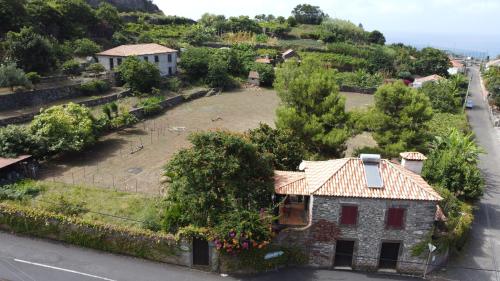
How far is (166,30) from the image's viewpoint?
8594cm

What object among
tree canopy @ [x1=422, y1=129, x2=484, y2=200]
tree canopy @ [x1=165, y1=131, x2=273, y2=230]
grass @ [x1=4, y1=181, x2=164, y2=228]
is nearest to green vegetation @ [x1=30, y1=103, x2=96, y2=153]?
grass @ [x1=4, y1=181, x2=164, y2=228]

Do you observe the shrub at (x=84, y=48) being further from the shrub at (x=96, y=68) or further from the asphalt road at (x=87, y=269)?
the asphalt road at (x=87, y=269)

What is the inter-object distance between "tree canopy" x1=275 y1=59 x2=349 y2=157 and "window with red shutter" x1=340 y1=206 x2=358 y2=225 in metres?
9.60

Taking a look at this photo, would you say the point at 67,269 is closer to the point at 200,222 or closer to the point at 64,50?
the point at 200,222

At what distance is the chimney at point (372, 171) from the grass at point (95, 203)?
467 inches

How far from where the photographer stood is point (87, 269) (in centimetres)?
2022

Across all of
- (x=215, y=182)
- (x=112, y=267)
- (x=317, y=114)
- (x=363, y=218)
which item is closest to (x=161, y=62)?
(x=317, y=114)

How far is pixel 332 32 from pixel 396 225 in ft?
292

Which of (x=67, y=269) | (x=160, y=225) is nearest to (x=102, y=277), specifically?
(x=67, y=269)

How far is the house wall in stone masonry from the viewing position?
2044cm

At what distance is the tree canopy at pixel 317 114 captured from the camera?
30062 millimetres

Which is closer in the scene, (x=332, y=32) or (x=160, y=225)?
(x=160, y=225)

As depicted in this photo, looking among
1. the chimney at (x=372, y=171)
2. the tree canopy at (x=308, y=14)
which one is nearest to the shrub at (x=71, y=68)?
the chimney at (x=372, y=171)

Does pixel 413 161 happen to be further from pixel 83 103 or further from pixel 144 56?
pixel 144 56
